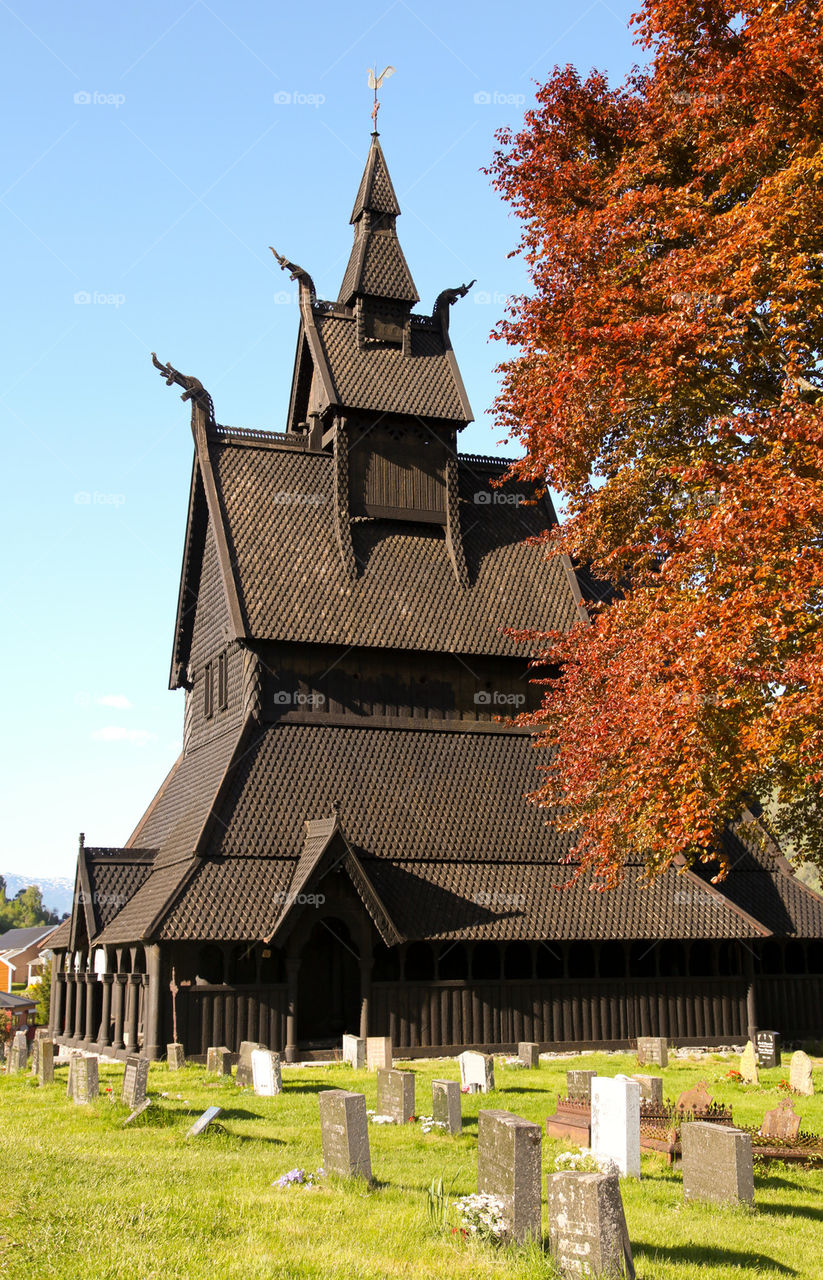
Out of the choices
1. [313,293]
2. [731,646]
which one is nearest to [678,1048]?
[731,646]

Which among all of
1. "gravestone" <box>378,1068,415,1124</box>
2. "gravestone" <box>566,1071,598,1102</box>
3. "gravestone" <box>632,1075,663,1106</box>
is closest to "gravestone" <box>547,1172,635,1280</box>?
"gravestone" <box>378,1068,415,1124</box>

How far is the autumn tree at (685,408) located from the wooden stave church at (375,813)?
6.55m

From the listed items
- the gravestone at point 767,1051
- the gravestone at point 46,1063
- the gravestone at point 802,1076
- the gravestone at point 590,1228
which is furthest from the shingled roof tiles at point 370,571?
the gravestone at point 590,1228

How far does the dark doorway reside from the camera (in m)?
25.0

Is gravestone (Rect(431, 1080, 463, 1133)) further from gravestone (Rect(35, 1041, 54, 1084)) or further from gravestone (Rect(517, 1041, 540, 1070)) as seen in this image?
gravestone (Rect(35, 1041, 54, 1084))

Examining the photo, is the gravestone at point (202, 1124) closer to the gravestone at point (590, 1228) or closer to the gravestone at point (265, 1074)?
the gravestone at point (265, 1074)

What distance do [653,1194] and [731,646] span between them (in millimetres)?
5444

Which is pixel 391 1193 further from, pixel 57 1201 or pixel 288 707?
pixel 288 707

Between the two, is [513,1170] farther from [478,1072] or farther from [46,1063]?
[46,1063]

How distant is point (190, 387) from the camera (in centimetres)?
2864

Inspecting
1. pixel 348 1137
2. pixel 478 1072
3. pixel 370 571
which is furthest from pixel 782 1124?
pixel 370 571

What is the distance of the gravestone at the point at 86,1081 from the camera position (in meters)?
16.2

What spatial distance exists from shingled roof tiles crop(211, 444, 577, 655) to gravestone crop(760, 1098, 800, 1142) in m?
14.7

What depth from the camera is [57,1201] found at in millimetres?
9430
